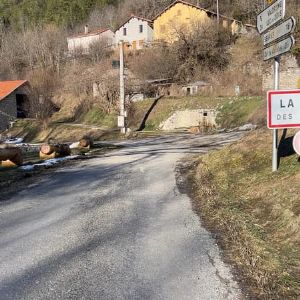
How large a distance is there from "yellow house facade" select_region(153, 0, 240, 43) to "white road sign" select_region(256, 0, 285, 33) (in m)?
43.4

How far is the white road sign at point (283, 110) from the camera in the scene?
301 inches

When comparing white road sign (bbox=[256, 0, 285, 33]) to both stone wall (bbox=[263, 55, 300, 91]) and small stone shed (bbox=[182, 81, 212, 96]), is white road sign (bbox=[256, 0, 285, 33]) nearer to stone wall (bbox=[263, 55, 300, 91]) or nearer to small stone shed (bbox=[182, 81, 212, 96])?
stone wall (bbox=[263, 55, 300, 91])

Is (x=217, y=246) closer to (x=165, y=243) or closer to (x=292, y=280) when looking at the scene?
(x=165, y=243)

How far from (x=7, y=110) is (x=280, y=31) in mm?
50092

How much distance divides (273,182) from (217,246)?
2.38m

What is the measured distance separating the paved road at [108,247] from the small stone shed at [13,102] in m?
46.1

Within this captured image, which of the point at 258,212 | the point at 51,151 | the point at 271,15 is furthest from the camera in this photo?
the point at 51,151

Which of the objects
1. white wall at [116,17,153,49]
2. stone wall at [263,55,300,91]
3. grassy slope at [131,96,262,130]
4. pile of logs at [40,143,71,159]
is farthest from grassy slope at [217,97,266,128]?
white wall at [116,17,153,49]

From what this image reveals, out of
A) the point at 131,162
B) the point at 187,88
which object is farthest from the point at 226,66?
the point at 131,162

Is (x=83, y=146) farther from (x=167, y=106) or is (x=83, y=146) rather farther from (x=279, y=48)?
(x=167, y=106)

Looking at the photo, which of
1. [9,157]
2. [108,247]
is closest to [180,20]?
[9,157]

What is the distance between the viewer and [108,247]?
560cm

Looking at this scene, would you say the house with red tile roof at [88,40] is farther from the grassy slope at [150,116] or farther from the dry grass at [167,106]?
the dry grass at [167,106]

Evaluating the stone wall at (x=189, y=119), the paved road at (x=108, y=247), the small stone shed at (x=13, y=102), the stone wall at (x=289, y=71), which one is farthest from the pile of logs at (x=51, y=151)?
the small stone shed at (x=13, y=102)
